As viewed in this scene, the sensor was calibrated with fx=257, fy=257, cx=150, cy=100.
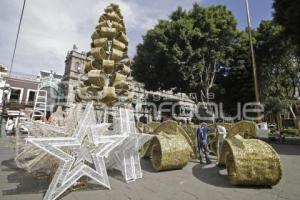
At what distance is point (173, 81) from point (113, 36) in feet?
45.2

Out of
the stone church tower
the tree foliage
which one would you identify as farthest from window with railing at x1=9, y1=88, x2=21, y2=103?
the tree foliage

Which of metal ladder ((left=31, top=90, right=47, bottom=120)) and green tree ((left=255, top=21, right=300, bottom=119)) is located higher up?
green tree ((left=255, top=21, right=300, bottom=119))

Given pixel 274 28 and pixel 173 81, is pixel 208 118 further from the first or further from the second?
pixel 274 28

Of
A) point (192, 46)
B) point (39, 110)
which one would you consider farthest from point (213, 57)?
point (39, 110)

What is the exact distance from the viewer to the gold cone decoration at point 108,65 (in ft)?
37.8

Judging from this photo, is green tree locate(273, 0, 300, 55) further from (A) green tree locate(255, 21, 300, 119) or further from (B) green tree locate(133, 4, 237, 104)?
(B) green tree locate(133, 4, 237, 104)

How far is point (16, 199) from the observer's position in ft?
17.7

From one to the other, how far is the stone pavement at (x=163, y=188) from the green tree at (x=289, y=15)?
1232 cm

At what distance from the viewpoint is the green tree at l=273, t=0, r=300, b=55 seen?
54.4ft

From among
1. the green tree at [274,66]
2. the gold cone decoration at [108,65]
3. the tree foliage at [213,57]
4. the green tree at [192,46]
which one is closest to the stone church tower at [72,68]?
the tree foliage at [213,57]

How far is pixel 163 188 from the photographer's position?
652 centimetres

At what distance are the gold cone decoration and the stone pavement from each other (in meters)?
4.33

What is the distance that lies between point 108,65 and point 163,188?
681 cm

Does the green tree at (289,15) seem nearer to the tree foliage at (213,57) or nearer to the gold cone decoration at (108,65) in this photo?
the tree foliage at (213,57)
